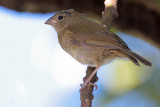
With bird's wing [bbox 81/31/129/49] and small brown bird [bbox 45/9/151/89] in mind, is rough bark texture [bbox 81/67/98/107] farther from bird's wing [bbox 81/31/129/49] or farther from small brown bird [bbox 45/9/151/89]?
bird's wing [bbox 81/31/129/49]

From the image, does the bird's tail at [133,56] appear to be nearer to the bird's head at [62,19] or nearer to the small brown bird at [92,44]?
the small brown bird at [92,44]

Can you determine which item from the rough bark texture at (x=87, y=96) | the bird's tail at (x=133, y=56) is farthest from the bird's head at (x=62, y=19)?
the bird's tail at (x=133, y=56)

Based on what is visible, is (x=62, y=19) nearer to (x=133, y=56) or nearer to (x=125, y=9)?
(x=125, y=9)

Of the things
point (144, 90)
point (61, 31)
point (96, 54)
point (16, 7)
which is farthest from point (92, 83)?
point (144, 90)

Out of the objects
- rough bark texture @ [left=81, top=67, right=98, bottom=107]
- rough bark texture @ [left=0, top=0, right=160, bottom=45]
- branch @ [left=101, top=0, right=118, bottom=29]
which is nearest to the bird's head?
rough bark texture @ [left=0, top=0, right=160, bottom=45]

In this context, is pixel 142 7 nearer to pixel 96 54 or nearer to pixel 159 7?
pixel 159 7
